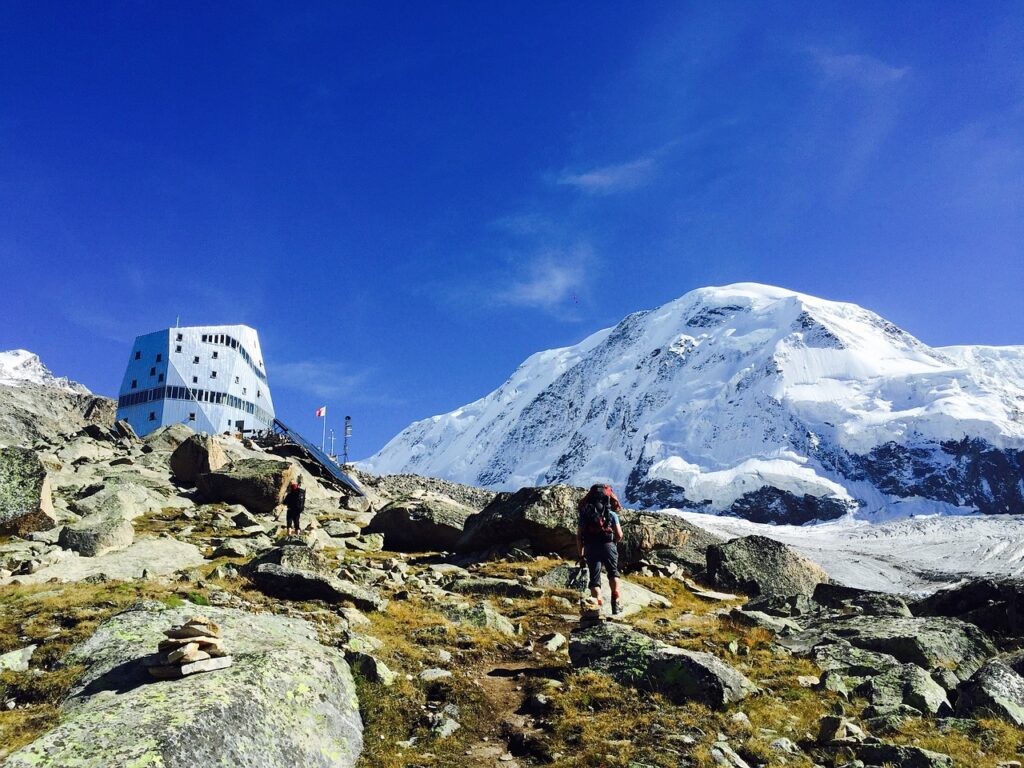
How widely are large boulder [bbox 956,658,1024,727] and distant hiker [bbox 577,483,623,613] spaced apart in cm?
644

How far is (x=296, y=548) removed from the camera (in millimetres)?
16516

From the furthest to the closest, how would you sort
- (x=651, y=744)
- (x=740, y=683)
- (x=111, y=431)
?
1. (x=111, y=431)
2. (x=740, y=683)
3. (x=651, y=744)

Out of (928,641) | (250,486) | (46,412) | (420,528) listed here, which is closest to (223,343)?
(46,412)

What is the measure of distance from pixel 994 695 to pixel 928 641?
376 cm

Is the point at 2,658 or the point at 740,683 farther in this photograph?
the point at 740,683

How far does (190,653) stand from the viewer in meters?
8.55

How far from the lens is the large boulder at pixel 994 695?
30.9 ft

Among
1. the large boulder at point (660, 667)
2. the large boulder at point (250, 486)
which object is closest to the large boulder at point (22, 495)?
the large boulder at point (250, 486)

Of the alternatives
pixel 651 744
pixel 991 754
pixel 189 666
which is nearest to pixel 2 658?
pixel 189 666

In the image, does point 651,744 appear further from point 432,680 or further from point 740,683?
point 432,680

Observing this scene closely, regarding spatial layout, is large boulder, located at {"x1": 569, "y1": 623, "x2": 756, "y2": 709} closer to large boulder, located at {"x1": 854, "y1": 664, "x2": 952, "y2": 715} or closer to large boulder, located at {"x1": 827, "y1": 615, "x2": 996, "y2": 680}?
large boulder, located at {"x1": 854, "y1": 664, "x2": 952, "y2": 715}

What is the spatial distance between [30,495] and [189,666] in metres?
16.7

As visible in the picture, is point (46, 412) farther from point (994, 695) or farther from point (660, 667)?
point (994, 695)

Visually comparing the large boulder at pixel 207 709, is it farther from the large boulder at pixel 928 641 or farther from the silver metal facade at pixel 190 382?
the silver metal facade at pixel 190 382
